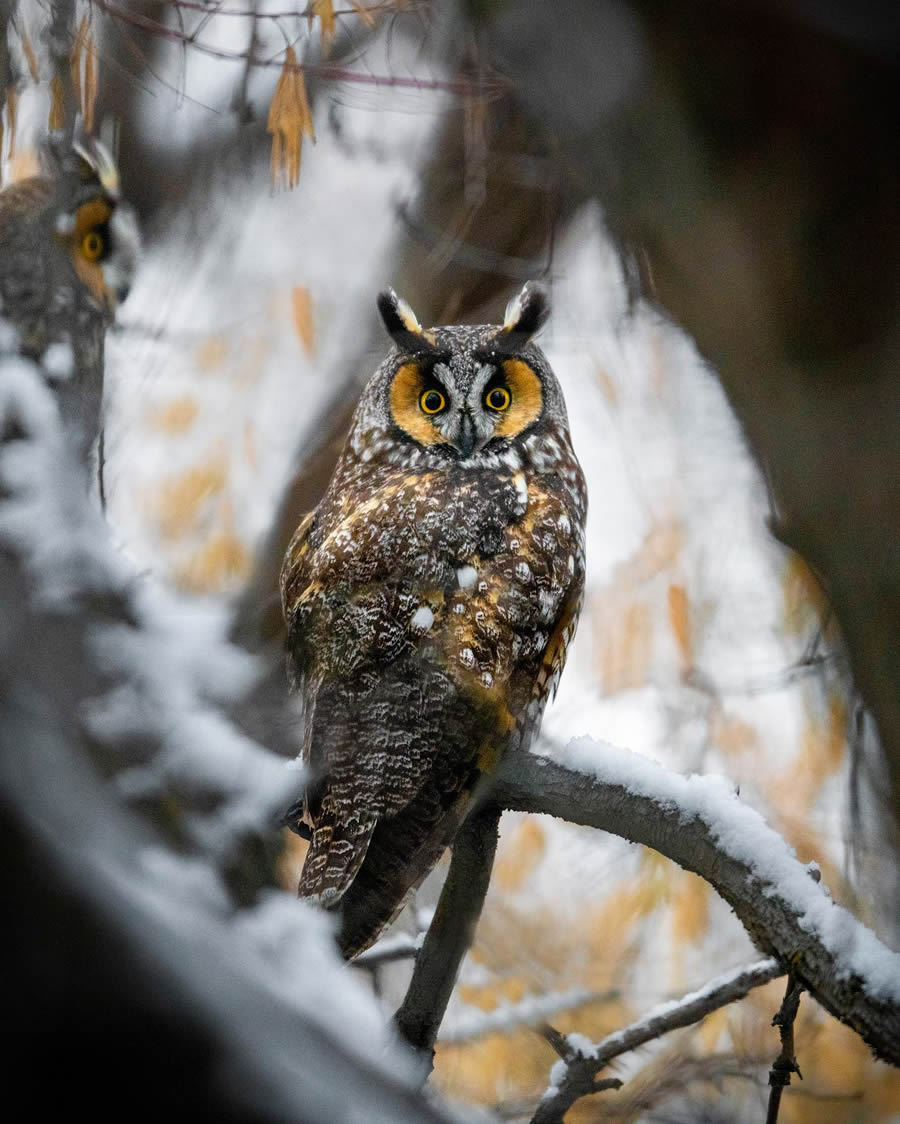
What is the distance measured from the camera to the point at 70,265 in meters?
2.18

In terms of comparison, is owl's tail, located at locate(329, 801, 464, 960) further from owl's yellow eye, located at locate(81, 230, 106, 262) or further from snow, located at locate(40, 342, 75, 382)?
owl's yellow eye, located at locate(81, 230, 106, 262)

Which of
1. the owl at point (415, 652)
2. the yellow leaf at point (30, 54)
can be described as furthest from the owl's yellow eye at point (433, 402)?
the yellow leaf at point (30, 54)

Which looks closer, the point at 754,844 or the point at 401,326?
the point at 754,844

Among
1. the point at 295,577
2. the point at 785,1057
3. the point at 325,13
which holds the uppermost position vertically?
the point at 325,13

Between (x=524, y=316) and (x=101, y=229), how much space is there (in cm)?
156

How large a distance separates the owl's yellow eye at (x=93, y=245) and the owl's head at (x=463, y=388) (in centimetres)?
126

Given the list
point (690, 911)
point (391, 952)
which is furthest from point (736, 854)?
point (690, 911)

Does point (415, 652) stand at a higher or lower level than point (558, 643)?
lower

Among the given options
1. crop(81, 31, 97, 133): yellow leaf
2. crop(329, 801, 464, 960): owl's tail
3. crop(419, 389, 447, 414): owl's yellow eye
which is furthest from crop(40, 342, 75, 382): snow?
crop(329, 801, 464, 960): owl's tail

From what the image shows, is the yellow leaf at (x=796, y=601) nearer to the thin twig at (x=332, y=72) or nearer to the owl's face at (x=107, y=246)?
the thin twig at (x=332, y=72)

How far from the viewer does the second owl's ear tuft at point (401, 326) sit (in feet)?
7.11

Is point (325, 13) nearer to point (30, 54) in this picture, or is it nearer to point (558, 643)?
point (30, 54)

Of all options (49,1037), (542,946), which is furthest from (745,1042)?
(49,1037)

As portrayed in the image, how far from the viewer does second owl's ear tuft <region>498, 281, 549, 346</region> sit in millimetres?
2189
